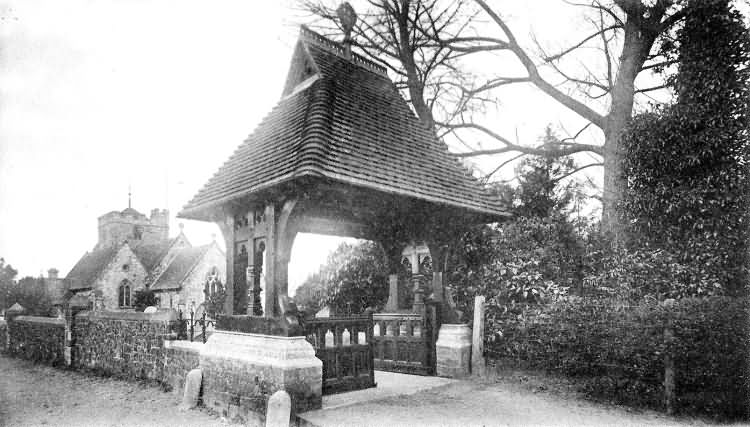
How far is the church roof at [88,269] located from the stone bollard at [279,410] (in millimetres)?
38566

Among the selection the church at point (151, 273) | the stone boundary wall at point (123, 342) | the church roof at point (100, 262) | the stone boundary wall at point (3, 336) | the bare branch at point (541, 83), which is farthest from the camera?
the church roof at point (100, 262)

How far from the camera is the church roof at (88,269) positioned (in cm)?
4028

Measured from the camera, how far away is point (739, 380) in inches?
247

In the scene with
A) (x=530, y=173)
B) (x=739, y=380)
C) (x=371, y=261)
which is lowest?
(x=739, y=380)

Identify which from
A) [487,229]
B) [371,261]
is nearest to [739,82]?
[487,229]

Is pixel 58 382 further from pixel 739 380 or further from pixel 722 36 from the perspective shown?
pixel 722 36

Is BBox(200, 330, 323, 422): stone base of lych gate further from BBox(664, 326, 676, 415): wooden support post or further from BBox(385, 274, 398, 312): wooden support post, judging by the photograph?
BBox(664, 326, 676, 415): wooden support post

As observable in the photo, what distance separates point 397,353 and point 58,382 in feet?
28.5

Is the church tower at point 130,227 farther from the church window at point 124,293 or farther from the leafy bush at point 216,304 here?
the leafy bush at point 216,304

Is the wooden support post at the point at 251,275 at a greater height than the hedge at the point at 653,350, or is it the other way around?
the wooden support post at the point at 251,275

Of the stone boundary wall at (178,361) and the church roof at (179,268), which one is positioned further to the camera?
the church roof at (179,268)

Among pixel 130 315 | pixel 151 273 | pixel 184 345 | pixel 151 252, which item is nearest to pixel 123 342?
pixel 130 315

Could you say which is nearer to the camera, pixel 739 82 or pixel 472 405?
pixel 472 405

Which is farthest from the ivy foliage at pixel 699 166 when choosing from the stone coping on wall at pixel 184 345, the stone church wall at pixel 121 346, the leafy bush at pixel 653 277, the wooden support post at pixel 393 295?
the stone church wall at pixel 121 346
